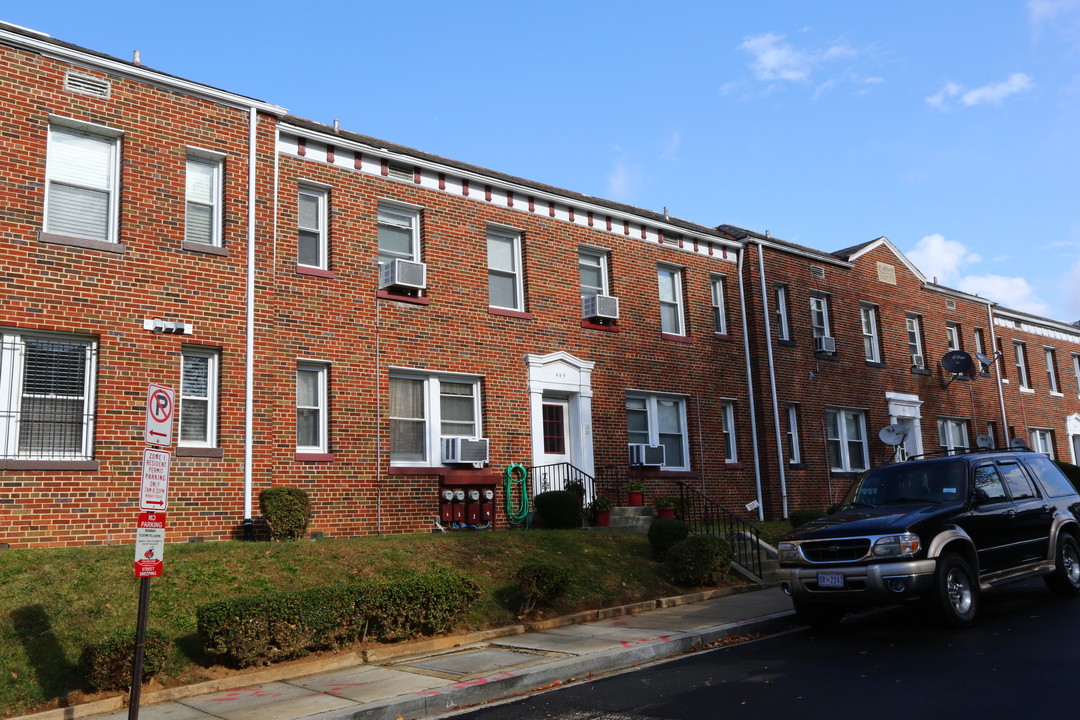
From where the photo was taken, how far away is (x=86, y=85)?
13688mm

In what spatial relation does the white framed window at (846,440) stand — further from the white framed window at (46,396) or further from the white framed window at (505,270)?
the white framed window at (46,396)

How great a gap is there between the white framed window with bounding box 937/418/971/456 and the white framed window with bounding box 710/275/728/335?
31.7 ft

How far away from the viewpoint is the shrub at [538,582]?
1147 centimetres

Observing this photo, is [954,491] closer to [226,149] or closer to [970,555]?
[970,555]

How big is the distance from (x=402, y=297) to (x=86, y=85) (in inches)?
236

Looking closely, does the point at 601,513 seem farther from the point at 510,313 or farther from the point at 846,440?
the point at 846,440

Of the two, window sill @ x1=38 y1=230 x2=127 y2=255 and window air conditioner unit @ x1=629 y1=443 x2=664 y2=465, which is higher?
window sill @ x1=38 y1=230 x2=127 y2=255

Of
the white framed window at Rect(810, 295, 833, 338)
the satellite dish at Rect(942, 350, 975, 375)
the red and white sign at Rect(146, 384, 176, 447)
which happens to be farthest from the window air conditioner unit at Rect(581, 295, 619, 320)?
the satellite dish at Rect(942, 350, 975, 375)

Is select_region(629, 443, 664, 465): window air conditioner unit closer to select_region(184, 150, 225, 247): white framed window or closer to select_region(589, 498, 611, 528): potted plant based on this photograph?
select_region(589, 498, 611, 528): potted plant

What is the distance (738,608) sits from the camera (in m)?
12.4

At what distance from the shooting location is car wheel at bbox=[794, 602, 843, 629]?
1062 centimetres

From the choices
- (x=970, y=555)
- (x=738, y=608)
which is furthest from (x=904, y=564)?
(x=738, y=608)

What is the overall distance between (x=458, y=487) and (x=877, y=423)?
46.4 feet

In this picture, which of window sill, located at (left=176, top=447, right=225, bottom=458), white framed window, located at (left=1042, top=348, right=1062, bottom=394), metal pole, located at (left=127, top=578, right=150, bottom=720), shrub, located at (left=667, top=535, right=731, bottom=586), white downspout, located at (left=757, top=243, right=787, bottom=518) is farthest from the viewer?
white framed window, located at (left=1042, top=348, right=1062, bottom=394)
